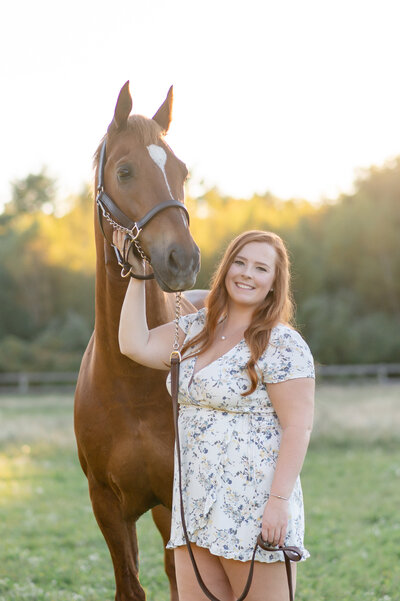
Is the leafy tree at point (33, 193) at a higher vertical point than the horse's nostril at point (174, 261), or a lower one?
higher

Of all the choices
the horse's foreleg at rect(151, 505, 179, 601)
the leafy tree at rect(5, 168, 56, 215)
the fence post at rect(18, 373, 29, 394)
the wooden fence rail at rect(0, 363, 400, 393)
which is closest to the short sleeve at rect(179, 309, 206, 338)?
the horse's foreleg at rect(151, 505, 179, 601)

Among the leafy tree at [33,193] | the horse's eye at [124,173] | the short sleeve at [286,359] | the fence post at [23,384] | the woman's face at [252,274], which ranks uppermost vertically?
the leafy tree at [33,193]

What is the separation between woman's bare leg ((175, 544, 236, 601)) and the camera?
96.8 inches

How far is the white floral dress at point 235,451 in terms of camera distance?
237 centimetres

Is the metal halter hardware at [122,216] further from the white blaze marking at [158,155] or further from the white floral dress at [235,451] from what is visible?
the white floral dress at [235,451]

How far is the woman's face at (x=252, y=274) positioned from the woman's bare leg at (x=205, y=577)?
0.90 m

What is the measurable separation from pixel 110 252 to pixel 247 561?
4.48ft

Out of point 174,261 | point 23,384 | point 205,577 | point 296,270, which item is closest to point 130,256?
point 174,261

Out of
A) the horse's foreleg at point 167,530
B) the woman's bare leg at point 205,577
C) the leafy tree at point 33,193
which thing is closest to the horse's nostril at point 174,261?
the woman's bare leg at point 205,577

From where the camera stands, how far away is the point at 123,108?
9.52ft

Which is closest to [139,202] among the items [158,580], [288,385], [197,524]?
[288,385]

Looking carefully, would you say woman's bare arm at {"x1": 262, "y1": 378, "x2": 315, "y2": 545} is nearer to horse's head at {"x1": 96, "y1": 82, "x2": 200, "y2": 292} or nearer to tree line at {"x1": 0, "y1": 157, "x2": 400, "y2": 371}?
horse's head at {"x1": 96, "y1": 82, "x2": 200, "y2": 292}

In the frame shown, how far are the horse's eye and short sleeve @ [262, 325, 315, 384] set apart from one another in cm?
86

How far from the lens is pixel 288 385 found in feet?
7.76
